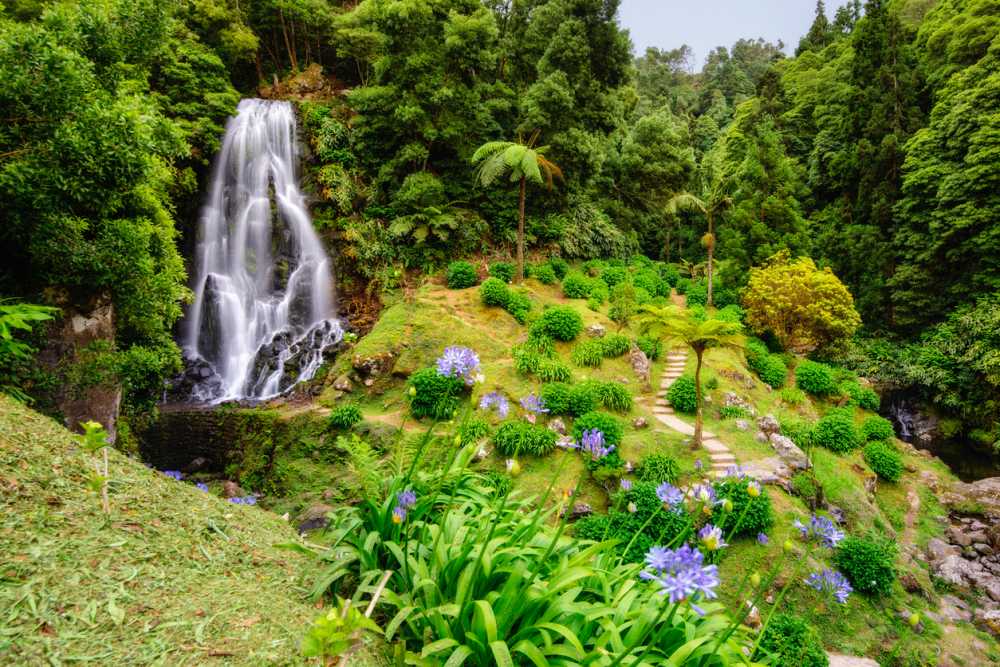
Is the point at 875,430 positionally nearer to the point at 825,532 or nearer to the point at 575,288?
the point at 575,288

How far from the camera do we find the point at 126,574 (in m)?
1.88

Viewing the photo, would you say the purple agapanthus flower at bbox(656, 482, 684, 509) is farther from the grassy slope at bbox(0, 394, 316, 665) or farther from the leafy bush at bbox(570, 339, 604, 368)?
the leafy bush at bbox(570, 339, 604, 368)

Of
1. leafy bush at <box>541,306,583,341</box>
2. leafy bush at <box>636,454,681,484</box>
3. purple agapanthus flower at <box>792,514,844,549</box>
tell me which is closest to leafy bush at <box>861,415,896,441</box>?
leafy bush at <box>636,454,681,484</box>

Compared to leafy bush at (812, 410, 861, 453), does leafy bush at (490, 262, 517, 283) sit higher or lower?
higher

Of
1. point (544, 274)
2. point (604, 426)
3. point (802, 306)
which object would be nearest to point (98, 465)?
point (604, 426)

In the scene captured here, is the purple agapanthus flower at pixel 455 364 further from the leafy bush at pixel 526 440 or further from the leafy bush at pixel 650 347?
the leafy bush at pixel 650 347

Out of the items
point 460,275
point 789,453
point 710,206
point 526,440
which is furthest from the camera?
point 710,206

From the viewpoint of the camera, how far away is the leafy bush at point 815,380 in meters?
12.0

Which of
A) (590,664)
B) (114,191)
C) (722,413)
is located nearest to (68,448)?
(590,664)

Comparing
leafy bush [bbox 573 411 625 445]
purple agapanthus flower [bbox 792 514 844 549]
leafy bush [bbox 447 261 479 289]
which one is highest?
leafy bush [bbox 447 261 479 289]

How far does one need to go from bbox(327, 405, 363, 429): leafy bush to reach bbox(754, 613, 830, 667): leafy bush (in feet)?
22.9

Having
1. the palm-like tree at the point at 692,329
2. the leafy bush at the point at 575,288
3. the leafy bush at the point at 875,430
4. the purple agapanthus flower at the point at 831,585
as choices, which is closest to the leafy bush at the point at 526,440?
the palm-like tree at the point at 692,329

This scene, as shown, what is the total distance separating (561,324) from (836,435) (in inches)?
243

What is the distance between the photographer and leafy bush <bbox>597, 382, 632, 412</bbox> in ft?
29.5
